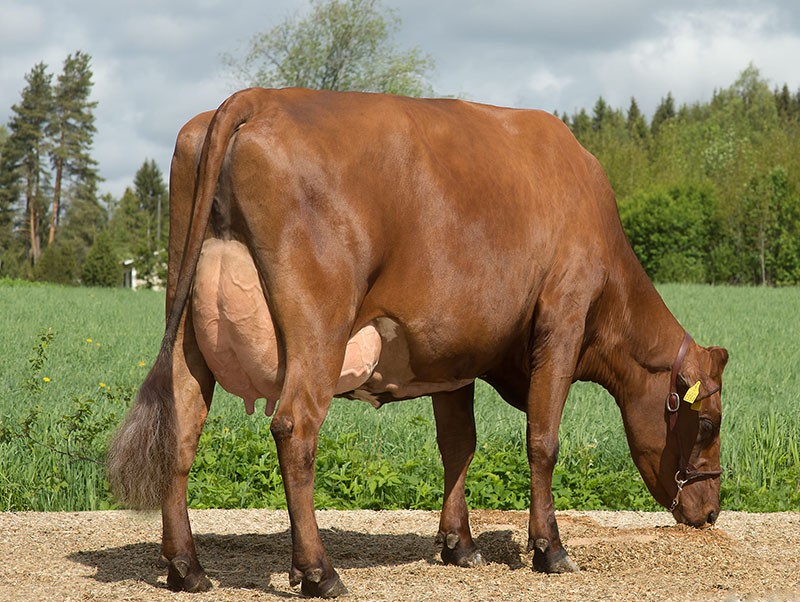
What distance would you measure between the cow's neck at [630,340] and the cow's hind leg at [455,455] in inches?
27.0

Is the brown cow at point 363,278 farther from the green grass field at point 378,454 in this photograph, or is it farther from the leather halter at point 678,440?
the green grass field at point 378,454

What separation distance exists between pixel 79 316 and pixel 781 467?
55.2 feet

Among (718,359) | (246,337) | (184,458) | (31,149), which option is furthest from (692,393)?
(31,149)

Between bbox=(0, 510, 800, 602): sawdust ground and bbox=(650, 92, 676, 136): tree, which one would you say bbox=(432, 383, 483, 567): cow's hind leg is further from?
bbox=(650, 92, 676, 136): tree

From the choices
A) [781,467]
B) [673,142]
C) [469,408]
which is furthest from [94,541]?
[673,142]

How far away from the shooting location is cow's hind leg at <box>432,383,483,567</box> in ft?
18.5

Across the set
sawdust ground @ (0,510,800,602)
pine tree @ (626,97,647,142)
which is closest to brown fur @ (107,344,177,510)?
sawdust ground @ (0,510,800,602)

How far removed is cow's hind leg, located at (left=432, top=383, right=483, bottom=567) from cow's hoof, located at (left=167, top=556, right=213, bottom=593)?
150 cm

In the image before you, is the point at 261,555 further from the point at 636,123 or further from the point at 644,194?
the point at 636,123

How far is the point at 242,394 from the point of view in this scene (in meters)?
4.69

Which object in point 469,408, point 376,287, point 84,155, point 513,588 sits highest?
point 84,155

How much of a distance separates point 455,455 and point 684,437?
1.29 metres

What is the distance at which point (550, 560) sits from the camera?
5.20 metres

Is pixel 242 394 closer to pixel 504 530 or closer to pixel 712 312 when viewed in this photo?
pixel 504 530
